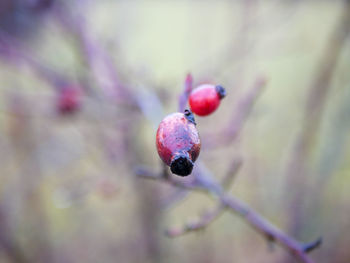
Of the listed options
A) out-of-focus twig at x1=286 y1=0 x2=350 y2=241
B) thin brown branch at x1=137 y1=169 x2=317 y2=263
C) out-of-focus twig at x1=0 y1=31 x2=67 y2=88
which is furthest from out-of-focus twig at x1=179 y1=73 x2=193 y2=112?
out-of-focus twig at x1=286 y1=0 x2=350 y2=241

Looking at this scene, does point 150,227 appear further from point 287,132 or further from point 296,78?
point 296,78

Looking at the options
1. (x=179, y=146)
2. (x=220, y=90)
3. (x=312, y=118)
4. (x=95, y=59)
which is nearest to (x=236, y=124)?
(x=312, y=118)

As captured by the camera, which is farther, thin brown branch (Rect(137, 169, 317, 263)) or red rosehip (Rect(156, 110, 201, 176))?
thin brown branch (Rect(137, 169, 317, 263))

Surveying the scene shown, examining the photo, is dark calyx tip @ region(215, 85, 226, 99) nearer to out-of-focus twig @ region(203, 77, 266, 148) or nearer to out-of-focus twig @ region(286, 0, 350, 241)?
out-of-focus twig @ region(203, 77, 266, 148)

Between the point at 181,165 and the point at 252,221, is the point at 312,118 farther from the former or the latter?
the point at 181,165

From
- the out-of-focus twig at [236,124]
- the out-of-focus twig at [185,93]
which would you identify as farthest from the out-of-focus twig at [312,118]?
the out-of-focus twig at [185,93]

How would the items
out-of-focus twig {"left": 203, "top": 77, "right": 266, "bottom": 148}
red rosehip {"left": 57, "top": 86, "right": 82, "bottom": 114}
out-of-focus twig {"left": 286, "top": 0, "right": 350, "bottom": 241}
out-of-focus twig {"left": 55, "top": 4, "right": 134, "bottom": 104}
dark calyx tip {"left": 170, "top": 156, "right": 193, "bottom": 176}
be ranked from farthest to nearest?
out-of-focus twig {"left": 286, "top": 0, "right": 350, "bottom": 241}
red rosehip {"left": 57, "top": 86, "right": 82, "bottom": 114}
out-of-focus twig {"left": 55, "top": 4, "right": 134, "bottom": 104}
out-of-focus twig {"left": 203, "top": 77, "right": 266, "bottom": 148}
dark calyx tip {"left": 170, "top": 156, "right": 193, "bottom": 176}

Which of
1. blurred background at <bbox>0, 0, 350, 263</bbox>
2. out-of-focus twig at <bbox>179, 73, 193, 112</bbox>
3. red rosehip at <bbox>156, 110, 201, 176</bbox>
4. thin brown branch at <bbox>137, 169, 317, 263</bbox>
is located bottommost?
blurred background at <bbox>0, 0, 350, 263</bbox>
